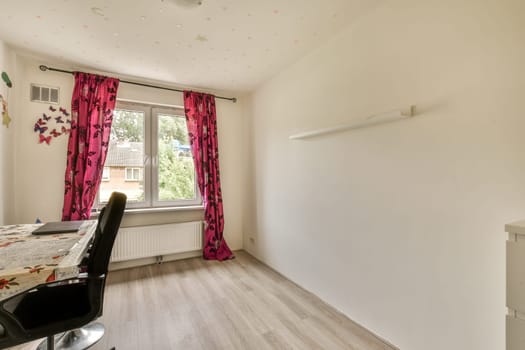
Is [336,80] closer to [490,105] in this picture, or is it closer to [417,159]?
[417,159]

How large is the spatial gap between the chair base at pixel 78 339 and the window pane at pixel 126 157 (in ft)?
5.34

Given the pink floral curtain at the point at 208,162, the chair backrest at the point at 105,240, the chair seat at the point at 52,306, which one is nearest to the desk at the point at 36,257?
the chair backrest at the point at 105,240

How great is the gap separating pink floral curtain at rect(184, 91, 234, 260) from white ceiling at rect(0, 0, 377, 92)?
618 millimetres

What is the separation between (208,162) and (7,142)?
6.79 feet

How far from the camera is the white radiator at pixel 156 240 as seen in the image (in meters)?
2.97

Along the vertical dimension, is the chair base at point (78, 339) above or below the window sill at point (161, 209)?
below

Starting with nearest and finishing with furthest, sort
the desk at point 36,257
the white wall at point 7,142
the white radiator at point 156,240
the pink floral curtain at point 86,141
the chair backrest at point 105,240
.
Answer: the desk at point 36,257, the chair backrest at point 105,240, the white wall at point 7,142, the pink floral curtain at point 86,141, the white radiator at point 156,240

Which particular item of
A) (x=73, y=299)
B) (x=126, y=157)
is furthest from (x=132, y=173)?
(x=73, y=299)

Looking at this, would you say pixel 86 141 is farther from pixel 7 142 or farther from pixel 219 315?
pixel 219 315

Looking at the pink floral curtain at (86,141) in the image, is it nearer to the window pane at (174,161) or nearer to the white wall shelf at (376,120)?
the window pane at (174,161)

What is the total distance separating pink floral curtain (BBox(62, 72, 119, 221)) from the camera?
2664mm

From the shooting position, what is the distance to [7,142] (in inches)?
92.0

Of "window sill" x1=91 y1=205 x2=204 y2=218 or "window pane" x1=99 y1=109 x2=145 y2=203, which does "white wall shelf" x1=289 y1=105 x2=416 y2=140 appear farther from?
"window pane" x1=99 y1=109 x2=145 y2=203

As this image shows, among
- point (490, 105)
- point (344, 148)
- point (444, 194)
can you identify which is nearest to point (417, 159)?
point (444, 194)
